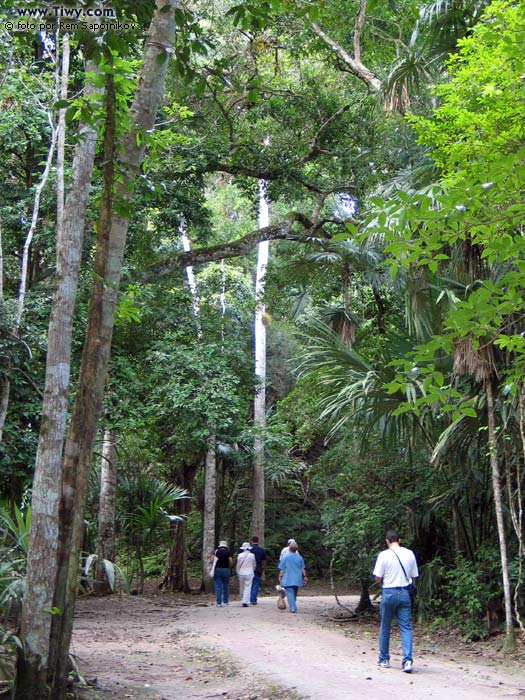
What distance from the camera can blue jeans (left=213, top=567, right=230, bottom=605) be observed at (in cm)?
1709

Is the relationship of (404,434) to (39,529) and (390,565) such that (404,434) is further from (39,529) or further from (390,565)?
(39,529)

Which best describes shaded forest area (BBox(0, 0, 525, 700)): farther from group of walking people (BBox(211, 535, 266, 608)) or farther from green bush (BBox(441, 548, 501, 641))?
group of walking people (BBox(211, 535, 266, 608))

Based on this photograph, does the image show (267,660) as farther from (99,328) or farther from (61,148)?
(61,148)

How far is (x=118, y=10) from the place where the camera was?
597cm

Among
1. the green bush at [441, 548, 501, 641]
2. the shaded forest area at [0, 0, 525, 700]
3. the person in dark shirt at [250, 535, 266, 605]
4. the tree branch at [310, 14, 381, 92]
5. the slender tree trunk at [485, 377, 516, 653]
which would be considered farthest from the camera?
the person in dark shirt at [250, 535, 266, 605]

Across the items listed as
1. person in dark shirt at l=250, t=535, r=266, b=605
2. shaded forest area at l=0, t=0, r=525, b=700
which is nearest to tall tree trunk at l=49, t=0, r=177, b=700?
shaded forest area at l=0, t=0, r=525, b=700

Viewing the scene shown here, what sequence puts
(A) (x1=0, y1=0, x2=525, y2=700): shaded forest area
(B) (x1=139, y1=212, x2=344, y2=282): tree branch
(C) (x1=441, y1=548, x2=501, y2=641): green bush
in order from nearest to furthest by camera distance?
(A) (x1=0, y1=0, x2=525, y2=700): shaded forest area
(C) (x1=441, y1=548, x2=501, y2=641): green bush
(B) (x1=139, y1=212, x2=344, y2=282): tree branch

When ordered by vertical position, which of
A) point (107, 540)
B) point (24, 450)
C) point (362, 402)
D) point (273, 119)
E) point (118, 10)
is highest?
point (273, 119)

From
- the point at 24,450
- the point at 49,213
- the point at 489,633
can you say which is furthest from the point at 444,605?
the point at 49,213

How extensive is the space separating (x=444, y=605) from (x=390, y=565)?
4.63m

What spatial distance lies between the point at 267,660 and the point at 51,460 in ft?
14.9

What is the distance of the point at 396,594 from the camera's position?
28.6 feet

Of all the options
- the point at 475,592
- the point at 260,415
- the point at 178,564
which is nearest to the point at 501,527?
the point at 475,592

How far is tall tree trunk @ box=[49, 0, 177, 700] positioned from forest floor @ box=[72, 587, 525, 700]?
1182mm
